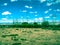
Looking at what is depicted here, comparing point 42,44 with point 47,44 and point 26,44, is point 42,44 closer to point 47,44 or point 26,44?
point 47,44

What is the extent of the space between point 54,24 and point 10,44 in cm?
6260

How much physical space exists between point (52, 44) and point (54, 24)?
61690 millimetres

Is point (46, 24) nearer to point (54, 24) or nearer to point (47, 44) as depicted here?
point (54, 24)

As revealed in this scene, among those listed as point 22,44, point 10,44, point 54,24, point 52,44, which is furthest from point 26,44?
point 54,24

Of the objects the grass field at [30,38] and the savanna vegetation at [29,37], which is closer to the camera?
the grass field at [30,38]

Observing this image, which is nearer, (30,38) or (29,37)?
(30,38)

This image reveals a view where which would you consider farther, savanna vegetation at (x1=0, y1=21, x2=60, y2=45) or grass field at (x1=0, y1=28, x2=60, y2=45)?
savanna vegetation at (x1=0, y1=21, x2=60, y2=45)

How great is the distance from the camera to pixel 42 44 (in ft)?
60.4

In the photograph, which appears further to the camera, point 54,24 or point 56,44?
point 54,24

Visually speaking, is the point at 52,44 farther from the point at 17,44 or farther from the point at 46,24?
the point at 46,24

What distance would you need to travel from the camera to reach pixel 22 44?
60.7ft

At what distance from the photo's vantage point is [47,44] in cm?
1823

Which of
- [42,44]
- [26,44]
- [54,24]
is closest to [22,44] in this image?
[26,44]

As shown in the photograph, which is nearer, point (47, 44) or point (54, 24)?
point (47, 44)
